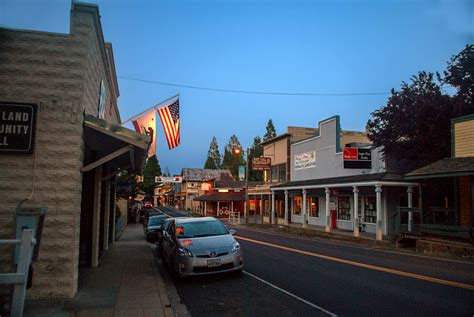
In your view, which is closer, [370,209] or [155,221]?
[155,221]

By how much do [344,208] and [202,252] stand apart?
2033 cm

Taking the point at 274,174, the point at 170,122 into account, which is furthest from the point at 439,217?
the point at 274,174

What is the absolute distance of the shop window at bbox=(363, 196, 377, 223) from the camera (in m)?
25.0

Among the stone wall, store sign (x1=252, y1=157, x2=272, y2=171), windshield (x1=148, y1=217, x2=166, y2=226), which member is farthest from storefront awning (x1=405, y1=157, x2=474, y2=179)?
store sign (x1=252, y1=157, x2=272, y2=171)

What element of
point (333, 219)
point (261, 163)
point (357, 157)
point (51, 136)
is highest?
point (261, 163)

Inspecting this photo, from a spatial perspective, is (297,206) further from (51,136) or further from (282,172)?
(51,136)

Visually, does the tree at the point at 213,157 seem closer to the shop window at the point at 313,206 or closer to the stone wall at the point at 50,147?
the shop window at the point at 313,206

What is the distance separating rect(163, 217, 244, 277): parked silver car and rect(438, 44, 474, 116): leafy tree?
51.7ft

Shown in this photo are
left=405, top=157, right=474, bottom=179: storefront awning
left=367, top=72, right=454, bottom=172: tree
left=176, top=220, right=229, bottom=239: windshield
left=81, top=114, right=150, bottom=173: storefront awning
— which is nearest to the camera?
left=81, top=114, right=150, bottom=173: storefront awning

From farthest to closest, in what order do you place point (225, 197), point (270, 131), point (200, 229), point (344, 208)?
point (270, 131) < point (225, 197) < point (344, 208) < point (200, 229)

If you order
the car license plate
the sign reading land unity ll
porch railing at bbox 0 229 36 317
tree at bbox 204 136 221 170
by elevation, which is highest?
tree at bbox 204 136 221 170

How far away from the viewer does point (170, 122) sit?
1566cm

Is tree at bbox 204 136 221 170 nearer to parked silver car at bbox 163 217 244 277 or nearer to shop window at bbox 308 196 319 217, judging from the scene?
shop window at bbox 308 196 319 217

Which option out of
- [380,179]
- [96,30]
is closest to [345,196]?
[380,179]
